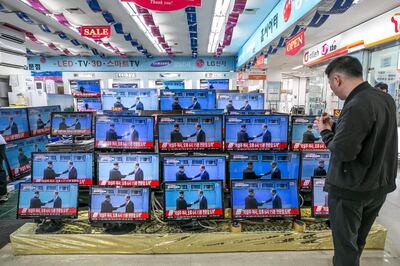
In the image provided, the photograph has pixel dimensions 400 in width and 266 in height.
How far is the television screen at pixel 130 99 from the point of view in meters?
5.07

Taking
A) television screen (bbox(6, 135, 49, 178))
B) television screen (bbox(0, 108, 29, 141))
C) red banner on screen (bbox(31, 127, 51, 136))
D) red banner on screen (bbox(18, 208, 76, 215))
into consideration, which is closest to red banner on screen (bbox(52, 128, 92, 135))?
red banner on screen (bbox(18, 208, 76, 215))

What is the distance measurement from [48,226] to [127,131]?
1.31 meters

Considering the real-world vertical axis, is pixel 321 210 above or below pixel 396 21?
below

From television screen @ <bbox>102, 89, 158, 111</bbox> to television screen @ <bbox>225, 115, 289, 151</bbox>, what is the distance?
2549 millimetres

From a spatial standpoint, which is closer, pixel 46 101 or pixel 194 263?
pixel 194 263

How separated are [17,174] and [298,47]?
5.91 metres

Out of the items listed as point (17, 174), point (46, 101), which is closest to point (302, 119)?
point (17, 174)

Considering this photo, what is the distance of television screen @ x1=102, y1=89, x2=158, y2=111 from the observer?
16.6 feet

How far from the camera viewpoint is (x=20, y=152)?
15.4ft

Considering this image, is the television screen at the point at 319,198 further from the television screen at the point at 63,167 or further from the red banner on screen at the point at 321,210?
the television screen at the point at 63,167

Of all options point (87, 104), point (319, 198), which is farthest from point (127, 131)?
point (87, 104)

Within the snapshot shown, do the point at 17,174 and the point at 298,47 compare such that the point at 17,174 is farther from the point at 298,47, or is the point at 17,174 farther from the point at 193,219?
the point at 298,47

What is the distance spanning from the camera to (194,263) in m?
2.44

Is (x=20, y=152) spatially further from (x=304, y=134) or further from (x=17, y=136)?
(x=304, y=134)
